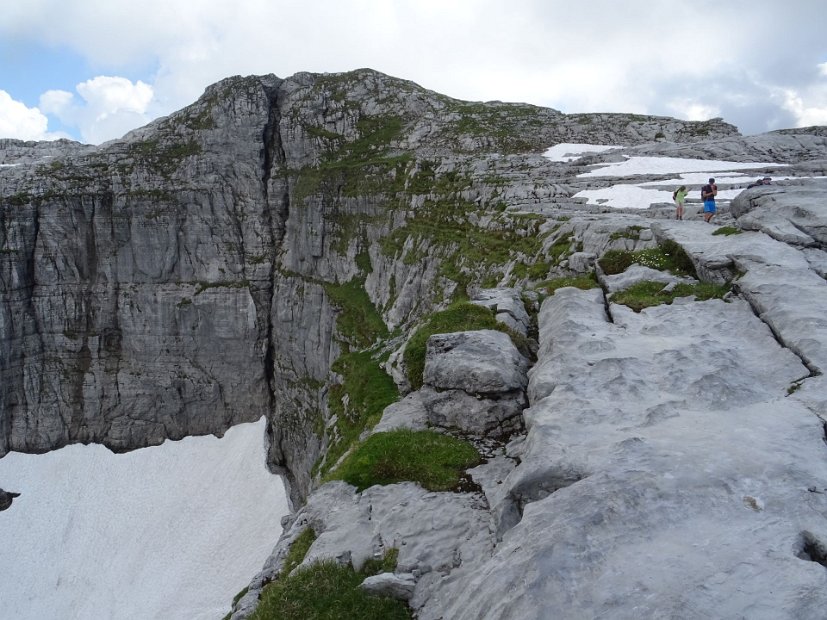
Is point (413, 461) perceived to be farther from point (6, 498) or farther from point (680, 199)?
point (6, 498)

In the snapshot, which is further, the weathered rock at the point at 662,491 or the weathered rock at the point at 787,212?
the weathered rock at the point at 787,212

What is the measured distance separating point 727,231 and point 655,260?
3.37m

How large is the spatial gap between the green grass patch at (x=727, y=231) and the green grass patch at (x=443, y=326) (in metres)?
10.3

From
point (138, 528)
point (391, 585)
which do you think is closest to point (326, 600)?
point (391, 585)

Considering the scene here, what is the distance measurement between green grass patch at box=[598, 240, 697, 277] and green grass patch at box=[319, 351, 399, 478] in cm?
1069

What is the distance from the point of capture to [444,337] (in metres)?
17.1

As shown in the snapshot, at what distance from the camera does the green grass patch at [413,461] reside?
13.0 meters

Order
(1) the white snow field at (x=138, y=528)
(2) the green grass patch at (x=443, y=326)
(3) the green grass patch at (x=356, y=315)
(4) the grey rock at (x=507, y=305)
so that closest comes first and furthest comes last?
1. (2) the green grass patch at (x=443, y=326)
2. (4) the grey rock at (x=507, y=305)
3. (3) the green grass patch at (x=356, y=315)
4. (1) the white snow field at (x=138, y=528)

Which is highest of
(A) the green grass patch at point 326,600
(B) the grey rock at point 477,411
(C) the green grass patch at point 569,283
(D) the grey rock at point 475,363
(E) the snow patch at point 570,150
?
(E) the snow patch at point 570,150

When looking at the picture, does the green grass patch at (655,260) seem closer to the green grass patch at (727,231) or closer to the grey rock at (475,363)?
the green grass patch at (727,231)

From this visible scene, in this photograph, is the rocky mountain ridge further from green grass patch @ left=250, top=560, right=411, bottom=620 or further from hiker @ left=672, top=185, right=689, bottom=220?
hiker @ left=672, top=185, right=689, bottom=220

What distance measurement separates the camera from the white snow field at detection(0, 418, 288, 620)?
55469 millimetres

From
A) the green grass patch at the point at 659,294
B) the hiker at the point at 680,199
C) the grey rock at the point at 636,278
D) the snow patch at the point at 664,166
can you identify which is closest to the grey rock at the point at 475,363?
the green grass patch at the point at 659,294

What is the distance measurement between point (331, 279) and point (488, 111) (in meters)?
33.1
